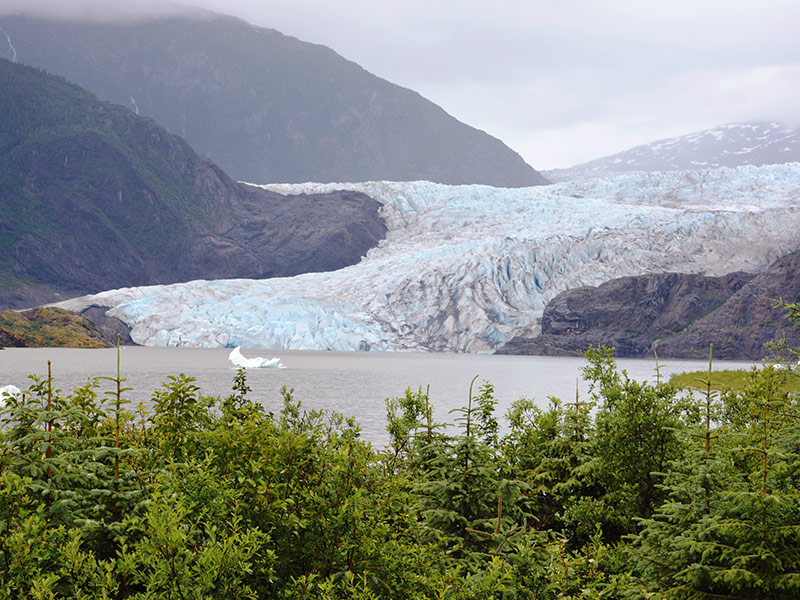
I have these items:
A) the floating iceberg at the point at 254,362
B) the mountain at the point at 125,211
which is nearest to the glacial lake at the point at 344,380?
the floating iceberg at the point at 254,362

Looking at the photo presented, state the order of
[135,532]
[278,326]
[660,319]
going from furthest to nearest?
[660,319], [278,326], [135,532]

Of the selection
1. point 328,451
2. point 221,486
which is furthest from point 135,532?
point 328,451

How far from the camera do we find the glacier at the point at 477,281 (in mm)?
86500

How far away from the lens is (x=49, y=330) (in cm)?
Result: 8281

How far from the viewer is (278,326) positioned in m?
84.5

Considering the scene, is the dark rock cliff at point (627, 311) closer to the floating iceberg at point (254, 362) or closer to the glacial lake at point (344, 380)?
the glacial lake at point (344, 380)

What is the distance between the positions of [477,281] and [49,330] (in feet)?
177

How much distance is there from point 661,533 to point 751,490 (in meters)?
Answer: 0.78

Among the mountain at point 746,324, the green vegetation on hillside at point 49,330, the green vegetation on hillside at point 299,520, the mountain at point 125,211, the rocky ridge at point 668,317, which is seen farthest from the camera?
the mountain at point 125,211

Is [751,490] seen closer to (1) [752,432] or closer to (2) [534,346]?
(1) [752,432]

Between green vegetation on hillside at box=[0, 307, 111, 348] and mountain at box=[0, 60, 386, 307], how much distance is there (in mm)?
56297

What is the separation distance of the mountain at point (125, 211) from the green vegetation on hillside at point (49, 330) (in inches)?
2216

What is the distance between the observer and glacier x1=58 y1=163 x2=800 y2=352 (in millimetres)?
86500

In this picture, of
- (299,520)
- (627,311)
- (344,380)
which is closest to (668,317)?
(627,311)
